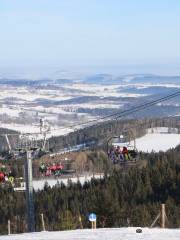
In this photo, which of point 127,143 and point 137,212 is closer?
point 127,143

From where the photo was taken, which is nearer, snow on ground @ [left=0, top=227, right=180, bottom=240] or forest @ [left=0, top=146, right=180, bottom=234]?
snow on ground @ [left=0, top=227, right=180, bottom=240]

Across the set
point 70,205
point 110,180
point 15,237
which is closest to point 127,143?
point 15,237

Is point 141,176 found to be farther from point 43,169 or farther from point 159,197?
point 43,169

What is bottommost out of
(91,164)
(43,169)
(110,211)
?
(91,164)

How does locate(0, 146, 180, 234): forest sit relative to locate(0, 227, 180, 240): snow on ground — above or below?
below

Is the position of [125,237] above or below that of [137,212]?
above

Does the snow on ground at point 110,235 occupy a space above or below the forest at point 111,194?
above

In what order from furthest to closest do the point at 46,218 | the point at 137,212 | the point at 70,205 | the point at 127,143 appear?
the point at 70,205 < the point at 46,218 < the point at 137,212 < the point at 127,143

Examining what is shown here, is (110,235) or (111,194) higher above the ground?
(110,235)

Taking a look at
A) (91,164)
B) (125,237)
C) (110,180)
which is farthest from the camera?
(91,164)

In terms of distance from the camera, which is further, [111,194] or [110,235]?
[111,194]

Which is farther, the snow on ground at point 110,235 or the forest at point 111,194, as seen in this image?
the forest at point 111,194
